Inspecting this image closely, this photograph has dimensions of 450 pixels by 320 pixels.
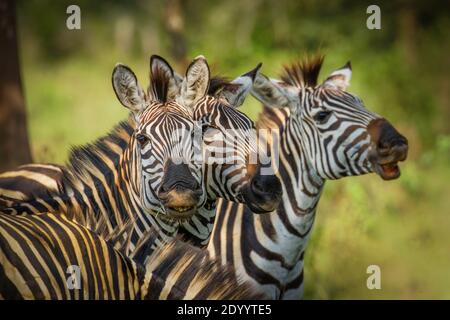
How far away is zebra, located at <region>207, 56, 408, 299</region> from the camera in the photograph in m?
6.88

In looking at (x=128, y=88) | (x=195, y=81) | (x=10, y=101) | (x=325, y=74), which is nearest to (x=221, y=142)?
(x=195, y=81)

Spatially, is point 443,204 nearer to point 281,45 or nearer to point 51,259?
point 281,45

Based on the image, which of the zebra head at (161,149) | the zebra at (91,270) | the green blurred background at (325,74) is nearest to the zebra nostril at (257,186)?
the zebra head at (161,149)

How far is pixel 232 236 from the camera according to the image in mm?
7016

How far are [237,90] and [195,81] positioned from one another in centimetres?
72

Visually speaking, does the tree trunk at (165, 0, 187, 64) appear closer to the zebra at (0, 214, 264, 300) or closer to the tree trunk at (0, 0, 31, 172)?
the tree trunk at (0, 0, 31, 172)

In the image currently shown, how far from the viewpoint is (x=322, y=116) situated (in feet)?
23.7

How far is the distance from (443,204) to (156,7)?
71.9ft

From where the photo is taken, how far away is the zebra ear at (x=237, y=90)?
6973 millimetres

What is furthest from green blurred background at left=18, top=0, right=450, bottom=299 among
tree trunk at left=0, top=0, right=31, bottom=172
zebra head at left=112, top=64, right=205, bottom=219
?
zebra head at left=112, top=64, right=205, bottom=219

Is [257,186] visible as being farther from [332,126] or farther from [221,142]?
[332,126]

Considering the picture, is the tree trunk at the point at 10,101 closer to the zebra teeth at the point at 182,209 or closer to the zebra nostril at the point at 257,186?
the zebra nostril at the point at 257,186

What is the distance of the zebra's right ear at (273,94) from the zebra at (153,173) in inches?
31.2

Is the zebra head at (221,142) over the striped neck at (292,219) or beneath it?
over
